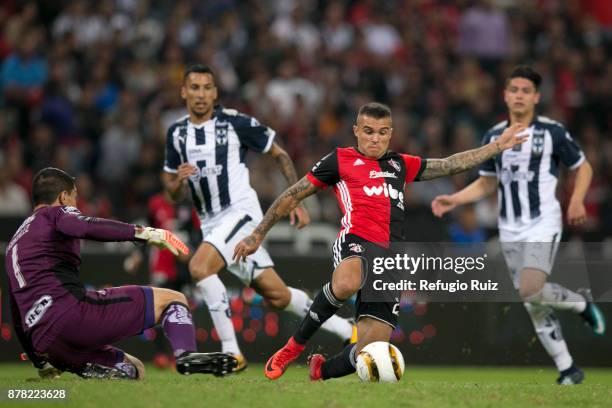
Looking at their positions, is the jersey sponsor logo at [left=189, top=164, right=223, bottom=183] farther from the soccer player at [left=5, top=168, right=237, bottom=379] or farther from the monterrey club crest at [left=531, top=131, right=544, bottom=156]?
the monterrey club crest at [left=531, top=131, right=544, bottom=156]

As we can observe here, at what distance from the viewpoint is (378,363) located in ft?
26.2

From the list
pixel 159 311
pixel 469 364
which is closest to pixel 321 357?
pixel 159 311

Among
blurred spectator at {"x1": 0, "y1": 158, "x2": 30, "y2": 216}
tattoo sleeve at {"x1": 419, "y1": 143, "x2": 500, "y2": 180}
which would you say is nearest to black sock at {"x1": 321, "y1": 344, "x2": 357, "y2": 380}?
tattoo sleeve at {"x1": 419, "y1": 143, "x2": 500, "y2": 180}

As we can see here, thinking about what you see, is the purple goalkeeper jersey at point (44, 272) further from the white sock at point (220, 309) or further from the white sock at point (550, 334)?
the white sock at point (550, 334)

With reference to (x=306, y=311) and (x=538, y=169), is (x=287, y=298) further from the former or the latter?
(x=538, y=169)

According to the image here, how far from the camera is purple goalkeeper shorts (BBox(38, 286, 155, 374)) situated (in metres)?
7.77

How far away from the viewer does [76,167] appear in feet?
49.4

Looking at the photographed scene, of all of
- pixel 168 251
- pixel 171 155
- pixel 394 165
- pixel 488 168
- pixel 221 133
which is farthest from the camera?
pixel 168 251

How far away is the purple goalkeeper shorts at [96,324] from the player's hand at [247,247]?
0.71 metres

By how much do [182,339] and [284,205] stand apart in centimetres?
130

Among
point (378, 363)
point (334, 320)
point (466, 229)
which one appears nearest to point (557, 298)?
point (334, 320)

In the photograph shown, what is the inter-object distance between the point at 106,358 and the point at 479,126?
10328 mm

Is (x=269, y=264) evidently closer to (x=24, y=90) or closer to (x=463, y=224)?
(x=463, y=224)

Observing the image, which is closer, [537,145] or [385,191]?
[385,191]
